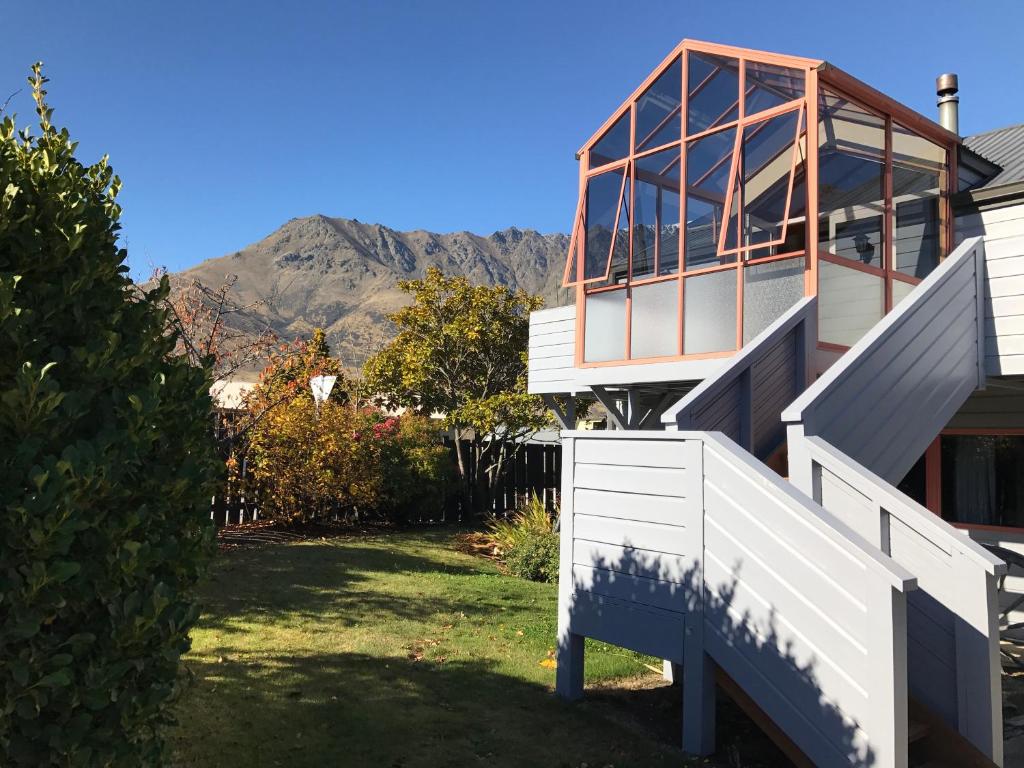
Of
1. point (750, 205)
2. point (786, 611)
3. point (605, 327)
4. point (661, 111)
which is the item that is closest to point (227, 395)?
point (605, 327)

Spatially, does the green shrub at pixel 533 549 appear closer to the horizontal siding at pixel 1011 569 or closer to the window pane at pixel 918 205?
the horizontal siding at pixel 1011 569

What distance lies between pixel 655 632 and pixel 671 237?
538cm

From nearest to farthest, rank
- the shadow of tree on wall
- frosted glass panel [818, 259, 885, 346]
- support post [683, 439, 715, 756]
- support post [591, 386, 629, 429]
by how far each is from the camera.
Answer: the shadow of tree on wall → support post [683, 439, 715, 756] → frosted glass panel [818, 259, 885, 346] → support post [591, 386, 629, 429]

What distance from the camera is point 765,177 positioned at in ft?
25.7

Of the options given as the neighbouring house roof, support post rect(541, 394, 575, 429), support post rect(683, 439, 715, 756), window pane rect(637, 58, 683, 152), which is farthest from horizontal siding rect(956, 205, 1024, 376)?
the neighbouring house roof

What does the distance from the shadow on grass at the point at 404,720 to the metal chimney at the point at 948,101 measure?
9708 mm

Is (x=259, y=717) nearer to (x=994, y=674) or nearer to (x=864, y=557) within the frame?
(x=864, y=557)

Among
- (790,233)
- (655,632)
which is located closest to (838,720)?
(655,632)

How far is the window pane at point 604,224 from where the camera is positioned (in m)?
9.27

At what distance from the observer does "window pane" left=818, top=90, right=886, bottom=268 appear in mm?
7840

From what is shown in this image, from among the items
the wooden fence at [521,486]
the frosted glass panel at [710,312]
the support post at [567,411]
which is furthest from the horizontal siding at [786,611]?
the wooden fence at [521,486]

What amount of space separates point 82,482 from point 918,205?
927 centimetres

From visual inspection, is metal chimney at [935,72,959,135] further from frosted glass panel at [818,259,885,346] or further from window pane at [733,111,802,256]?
window pane at [733,111,802,256]

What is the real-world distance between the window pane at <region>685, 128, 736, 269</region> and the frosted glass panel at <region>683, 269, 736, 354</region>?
0.85 feet
